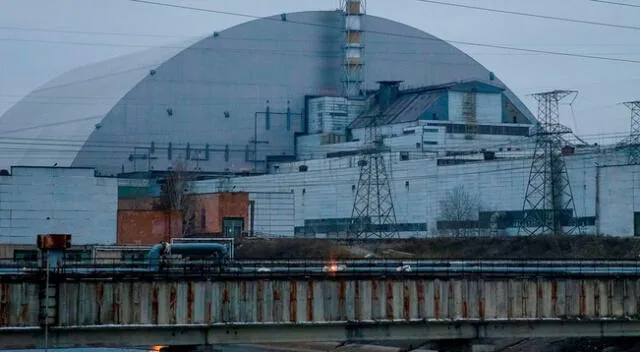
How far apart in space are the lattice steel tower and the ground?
10.3 meters

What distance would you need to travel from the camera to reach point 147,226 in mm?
64062

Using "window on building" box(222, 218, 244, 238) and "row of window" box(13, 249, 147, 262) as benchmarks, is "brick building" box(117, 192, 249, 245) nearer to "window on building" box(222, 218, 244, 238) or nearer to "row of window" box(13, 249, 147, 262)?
"window on building" box(222, 218, 244, 238)

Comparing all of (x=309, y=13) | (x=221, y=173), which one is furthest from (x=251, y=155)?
(x=309, y=13)

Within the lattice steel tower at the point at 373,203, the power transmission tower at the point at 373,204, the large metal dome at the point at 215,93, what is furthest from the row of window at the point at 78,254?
the large metal dome at the point at 215,93

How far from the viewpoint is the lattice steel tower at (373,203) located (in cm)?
8331

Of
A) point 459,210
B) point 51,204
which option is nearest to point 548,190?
point 459,210

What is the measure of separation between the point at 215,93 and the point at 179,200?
30.6 meters

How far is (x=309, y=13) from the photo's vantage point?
359ft

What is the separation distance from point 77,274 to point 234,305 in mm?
3558

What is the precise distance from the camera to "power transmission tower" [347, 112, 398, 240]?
83312 mm

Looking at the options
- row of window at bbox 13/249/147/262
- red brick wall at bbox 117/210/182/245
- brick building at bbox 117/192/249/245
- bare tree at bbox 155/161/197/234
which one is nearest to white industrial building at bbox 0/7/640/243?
bare tree at bbox 155/161/197/234

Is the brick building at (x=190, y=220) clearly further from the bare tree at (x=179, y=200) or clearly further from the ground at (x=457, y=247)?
the ground at (x=457, y=247)

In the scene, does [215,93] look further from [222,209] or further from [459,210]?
[222,209]

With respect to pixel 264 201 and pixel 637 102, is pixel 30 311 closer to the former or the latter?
pixel 264 201
